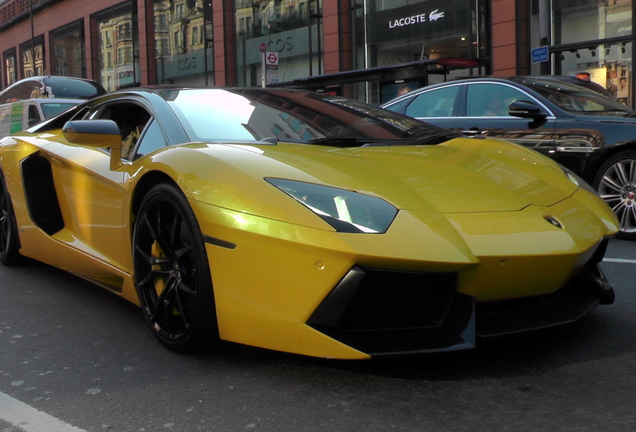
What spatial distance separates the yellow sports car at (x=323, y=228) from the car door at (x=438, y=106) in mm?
3679

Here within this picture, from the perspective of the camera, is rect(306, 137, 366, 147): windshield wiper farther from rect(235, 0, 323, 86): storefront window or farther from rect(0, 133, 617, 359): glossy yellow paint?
rect(235, 0, 323, 86): storefront window

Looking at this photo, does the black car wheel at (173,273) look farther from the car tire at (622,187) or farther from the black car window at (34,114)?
the black car window at (34,114)

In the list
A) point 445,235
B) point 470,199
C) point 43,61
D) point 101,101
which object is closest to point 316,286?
point 445,235

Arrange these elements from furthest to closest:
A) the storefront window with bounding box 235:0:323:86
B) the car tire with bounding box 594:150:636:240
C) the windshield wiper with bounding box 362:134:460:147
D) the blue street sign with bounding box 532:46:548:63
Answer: the storefront window with bounding box 235:0:323:86 → the blue street sign with bounding box 532:46:548:63 → the car tire with bounding box 594:150:636:240 → the windshield wiper with bounding box 362:134:460:147

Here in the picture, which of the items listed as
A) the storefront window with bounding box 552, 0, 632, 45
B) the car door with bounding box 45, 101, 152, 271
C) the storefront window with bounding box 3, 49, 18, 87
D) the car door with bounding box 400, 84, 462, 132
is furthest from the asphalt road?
the storefront window with bounding box 3, 49, 18, 87

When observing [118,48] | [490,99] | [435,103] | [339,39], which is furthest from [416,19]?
[118,48]

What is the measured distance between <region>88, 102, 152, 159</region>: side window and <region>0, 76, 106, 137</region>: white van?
9.06m

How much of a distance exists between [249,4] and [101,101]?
71.0 ft

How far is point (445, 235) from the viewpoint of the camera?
2523mm

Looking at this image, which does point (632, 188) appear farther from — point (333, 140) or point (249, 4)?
point (249, 4)

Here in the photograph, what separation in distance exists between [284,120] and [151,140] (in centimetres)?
61

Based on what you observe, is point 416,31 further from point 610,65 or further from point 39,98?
point 39,98

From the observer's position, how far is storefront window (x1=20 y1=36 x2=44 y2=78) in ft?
136

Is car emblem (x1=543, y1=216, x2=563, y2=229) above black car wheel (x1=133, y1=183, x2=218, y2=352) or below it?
above
